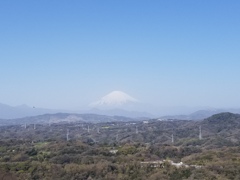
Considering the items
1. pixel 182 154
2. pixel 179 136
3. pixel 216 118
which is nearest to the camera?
pixel 182 154

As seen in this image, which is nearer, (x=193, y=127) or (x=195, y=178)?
(x=195, y=178)

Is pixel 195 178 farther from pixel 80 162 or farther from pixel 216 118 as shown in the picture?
pixel 216 118

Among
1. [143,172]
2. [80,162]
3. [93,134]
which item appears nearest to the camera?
[143,172]

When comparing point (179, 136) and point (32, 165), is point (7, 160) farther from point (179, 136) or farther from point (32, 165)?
point (179, 136)

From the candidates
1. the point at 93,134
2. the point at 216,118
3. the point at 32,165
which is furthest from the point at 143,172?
the point at 216,118

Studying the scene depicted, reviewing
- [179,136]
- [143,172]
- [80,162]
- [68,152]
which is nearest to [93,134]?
[179,136]

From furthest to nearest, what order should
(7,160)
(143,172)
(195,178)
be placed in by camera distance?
(7,160)
(143,172)
(195,178)

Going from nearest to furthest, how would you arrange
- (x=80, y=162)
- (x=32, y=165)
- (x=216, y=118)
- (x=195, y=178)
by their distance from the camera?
(x=195, y=178), (x=32, y=165), (x=80, y=162), (x=216, y=118)

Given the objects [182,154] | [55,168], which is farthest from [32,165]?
[182,154]

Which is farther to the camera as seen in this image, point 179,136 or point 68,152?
point 179,136
